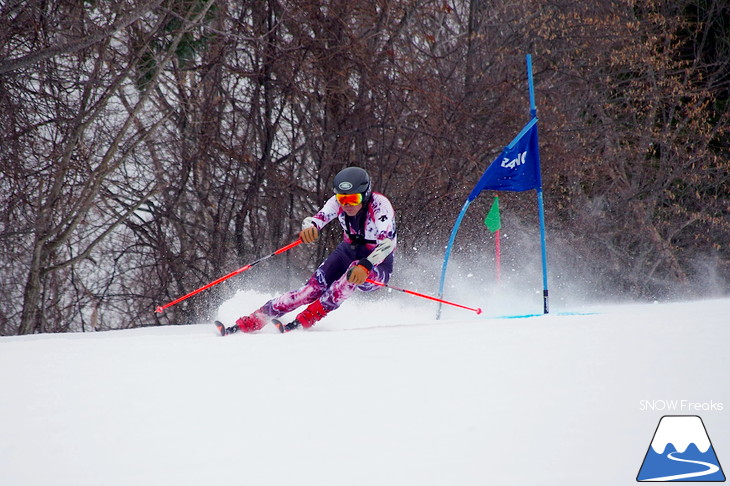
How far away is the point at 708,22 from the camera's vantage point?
17.5m

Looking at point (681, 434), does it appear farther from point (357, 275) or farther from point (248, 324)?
point (248, 324)

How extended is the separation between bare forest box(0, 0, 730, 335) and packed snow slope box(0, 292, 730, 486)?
4611 millimetres

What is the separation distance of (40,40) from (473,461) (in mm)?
7822

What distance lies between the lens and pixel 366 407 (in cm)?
323

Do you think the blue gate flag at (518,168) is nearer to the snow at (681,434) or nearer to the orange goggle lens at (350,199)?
the orange goggle lens at (350,199)

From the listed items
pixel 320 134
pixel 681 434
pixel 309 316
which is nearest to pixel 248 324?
pixel 309 316

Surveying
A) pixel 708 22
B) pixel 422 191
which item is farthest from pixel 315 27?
pixel 708 22

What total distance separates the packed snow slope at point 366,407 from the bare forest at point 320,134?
182 inches

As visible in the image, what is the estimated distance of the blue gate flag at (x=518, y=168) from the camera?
24.3 feet

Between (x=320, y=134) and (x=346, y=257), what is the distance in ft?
20.9

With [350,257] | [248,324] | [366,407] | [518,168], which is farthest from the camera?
[518,168]

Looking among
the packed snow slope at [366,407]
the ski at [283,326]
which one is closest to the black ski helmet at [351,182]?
the ski at [283,326]

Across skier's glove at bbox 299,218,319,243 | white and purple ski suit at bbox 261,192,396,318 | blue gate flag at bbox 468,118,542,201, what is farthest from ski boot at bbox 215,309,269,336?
blue gate flag at bbox 468,118,542,201

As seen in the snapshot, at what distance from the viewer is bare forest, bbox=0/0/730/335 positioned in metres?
9.92
